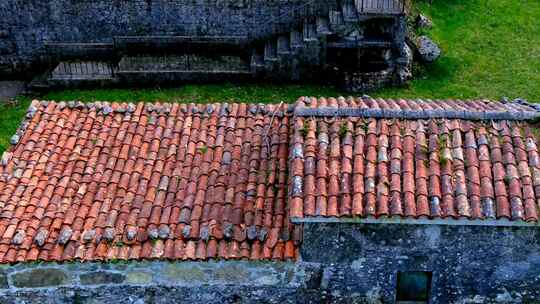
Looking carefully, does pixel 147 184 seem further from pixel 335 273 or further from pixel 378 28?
pixel 378 28

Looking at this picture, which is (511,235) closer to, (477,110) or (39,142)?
(477,110)

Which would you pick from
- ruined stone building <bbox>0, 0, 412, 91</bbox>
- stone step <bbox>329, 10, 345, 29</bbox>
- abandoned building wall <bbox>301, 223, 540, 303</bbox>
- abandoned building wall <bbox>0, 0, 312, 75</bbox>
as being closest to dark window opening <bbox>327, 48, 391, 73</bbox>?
ruined stone building <bbox>0, 0, 412, 91</bbox>

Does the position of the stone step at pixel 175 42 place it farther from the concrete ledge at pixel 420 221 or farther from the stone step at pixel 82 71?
the concrete ledge at pixel 420 221

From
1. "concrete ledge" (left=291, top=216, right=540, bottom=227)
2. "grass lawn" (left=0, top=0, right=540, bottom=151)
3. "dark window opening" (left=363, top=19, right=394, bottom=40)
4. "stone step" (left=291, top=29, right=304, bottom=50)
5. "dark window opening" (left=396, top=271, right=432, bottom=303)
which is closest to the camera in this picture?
"concrete ledge" (left=291, top=216, right=540, bottom=227)

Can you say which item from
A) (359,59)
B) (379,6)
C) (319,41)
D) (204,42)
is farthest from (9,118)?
(379,6)

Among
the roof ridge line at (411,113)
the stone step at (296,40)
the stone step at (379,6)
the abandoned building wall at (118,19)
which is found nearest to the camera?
the roof ridge line at (411,113)

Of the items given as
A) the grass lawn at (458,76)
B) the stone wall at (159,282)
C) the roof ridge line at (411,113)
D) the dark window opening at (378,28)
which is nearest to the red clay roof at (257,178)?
the roof ridge line at (411,113)

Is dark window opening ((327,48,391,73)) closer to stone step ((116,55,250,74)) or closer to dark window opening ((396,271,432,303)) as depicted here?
stone step ((116,55,250,74))
